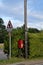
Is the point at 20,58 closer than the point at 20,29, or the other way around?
the point at 20,58

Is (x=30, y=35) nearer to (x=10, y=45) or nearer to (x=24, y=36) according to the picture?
(x=24, y=36)

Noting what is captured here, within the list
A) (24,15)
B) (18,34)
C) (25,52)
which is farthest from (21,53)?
(24,15)

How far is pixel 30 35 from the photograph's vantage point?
22.0 m

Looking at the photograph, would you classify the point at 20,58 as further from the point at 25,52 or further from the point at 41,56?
the point at 41,56

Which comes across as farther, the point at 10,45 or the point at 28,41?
the point at 28,41

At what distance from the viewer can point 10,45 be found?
2064 cm

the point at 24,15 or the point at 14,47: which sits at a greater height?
the point at 24,15

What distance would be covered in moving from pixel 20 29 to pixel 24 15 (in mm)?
1510

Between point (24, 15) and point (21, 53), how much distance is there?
3.33 metres

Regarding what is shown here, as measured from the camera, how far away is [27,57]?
21.8m

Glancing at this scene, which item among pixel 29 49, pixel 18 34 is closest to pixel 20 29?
pixel 18 34

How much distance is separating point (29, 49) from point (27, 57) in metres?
0.72

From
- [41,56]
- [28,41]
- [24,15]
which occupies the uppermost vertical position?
[24,15]

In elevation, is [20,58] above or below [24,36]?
below
